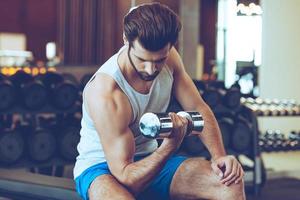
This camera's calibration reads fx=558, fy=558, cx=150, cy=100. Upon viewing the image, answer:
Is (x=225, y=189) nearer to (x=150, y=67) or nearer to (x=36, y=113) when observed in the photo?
(x=150, y=67)

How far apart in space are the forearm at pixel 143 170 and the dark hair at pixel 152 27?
32 centimetres

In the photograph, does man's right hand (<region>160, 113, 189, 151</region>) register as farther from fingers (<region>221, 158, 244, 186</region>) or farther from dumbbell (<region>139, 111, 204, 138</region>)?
fingers (<region>221, 158, 244, 186</region>)

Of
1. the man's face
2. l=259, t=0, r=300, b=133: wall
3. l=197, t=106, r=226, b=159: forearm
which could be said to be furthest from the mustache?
l=259, t=0, r=300, b=133: wall

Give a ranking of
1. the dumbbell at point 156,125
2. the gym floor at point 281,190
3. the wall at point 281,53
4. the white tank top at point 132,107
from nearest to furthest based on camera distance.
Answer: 1. the dumbbell at point 156,125
2. the white tank top at point 132,107
3. the gym floor at point 281,190
4. the wall at point 281,53

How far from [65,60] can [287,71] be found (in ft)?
12.5

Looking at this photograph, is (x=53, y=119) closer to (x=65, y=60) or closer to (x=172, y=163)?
(x=172, y=163)

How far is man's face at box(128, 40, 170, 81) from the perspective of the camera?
1.73m

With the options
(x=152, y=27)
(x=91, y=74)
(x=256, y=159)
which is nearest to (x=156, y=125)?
(x=152, y=27)

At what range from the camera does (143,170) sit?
5.65ft

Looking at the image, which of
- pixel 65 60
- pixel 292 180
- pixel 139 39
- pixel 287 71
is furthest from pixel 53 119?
pixel 65 60

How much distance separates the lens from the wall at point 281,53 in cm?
543

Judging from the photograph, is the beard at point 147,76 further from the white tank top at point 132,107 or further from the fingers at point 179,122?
the fingers at point 179,122

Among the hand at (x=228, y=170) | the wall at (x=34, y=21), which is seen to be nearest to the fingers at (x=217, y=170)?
the hand at (x=228, y=170)

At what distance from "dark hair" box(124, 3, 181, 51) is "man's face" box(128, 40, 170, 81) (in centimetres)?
2
